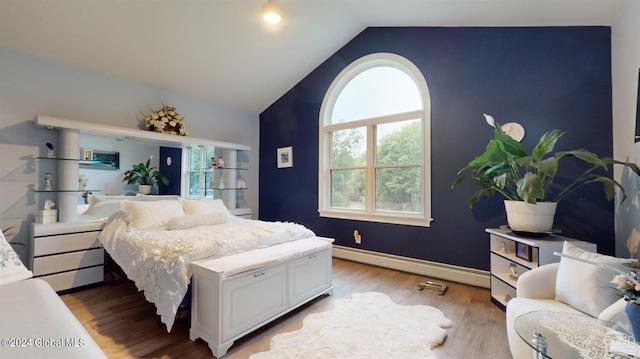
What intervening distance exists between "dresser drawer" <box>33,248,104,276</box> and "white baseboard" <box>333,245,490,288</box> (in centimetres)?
301

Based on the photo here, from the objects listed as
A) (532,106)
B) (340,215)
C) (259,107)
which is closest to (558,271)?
(532,106)

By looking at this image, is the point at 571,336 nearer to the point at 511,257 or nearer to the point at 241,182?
the point at 511,257

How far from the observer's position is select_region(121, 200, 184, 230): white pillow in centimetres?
269

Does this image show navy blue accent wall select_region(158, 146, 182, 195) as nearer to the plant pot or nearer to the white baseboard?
the white baseboard

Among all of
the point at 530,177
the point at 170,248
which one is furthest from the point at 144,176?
the point at 530,177

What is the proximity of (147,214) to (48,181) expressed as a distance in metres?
1.21

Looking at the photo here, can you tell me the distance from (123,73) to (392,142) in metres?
3.70

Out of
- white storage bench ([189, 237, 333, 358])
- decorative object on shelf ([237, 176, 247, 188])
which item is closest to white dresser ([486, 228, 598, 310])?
white storage bench ([189, 237, 333, 358])

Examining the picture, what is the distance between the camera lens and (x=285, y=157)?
473cm

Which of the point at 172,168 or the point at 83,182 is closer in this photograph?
the point at 83,182

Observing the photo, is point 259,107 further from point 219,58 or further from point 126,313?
point 126,313

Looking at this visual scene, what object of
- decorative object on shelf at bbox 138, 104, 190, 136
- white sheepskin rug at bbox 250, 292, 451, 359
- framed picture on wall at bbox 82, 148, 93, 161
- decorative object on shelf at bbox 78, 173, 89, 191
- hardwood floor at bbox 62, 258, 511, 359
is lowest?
hardwood floor at bbox 62, 258, 511, 359

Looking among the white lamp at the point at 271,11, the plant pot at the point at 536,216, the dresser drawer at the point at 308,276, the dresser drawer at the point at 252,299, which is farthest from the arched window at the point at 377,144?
the dresser drawer at the point at 252,299

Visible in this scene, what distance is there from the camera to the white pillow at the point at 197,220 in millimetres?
2713
